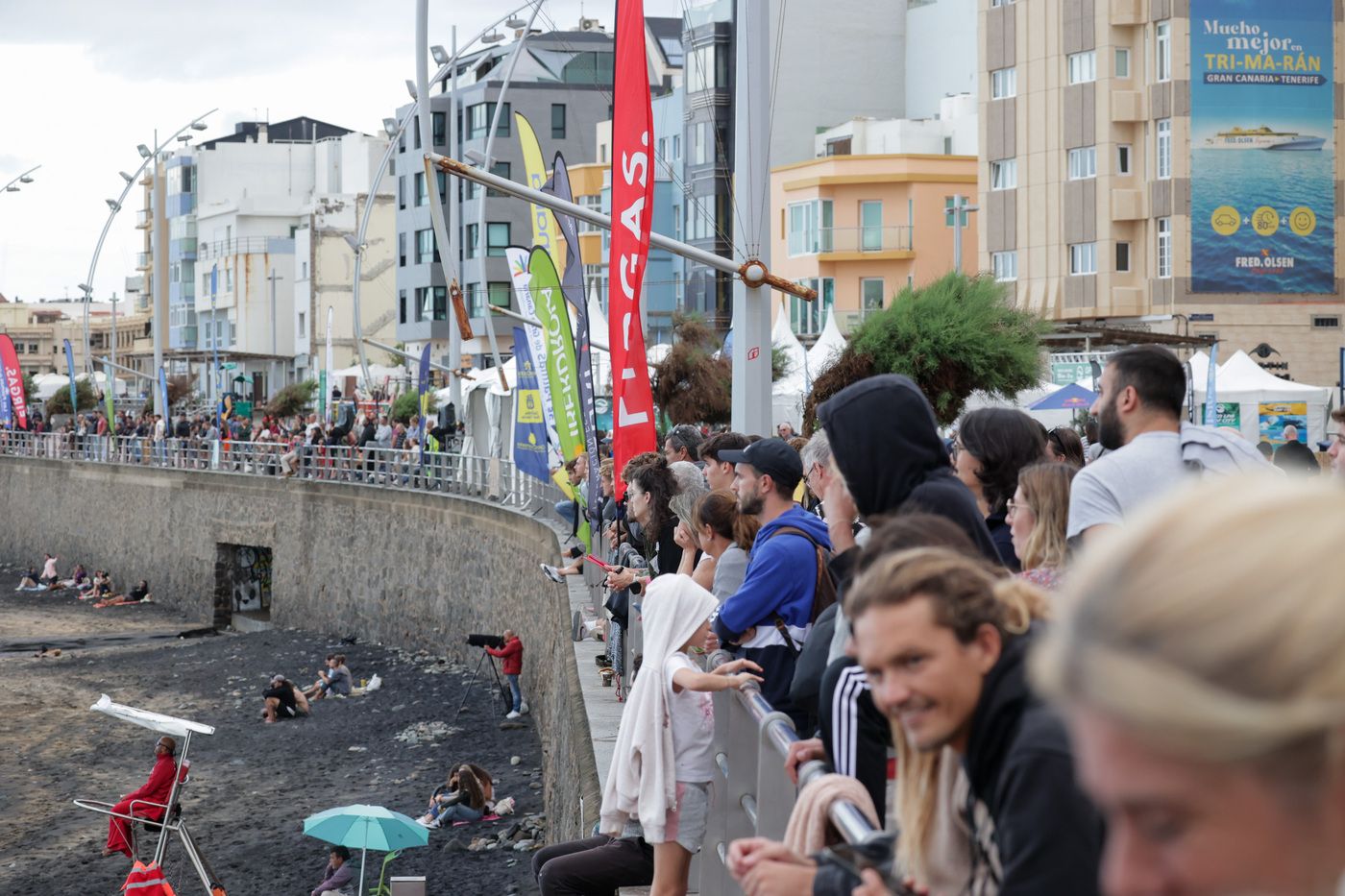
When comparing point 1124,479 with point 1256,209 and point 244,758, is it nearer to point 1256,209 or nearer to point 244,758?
point 244,758

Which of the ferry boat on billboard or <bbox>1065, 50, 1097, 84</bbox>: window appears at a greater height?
<bbox>1065, 50, 1097, 84</bbox>: window


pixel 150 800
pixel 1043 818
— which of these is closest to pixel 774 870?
pixel 1043 818

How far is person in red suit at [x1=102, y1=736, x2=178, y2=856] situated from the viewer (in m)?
18.0

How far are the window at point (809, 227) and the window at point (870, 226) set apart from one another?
101 centimetres

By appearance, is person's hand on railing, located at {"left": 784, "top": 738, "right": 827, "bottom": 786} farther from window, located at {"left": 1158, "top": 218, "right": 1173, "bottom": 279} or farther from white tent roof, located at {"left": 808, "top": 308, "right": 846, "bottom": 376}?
window, located at {"left": 1158, "top": 218, "right": 1173, "bottom": 279}

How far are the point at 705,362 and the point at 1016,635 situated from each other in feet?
82.1

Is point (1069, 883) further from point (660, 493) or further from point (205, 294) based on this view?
point (205, 294)

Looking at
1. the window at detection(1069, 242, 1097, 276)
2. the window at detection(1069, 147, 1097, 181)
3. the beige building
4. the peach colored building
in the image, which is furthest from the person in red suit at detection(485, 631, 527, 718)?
the peach colored building

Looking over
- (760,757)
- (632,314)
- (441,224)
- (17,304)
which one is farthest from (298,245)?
(760,757)

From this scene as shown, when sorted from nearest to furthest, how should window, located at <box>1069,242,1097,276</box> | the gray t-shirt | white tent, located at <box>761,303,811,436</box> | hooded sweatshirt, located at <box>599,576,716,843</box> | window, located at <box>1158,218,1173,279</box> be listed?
1. the gray t-shirt
2. hooded sweatshirt, located at <box>599,576,716,843</box>
3. white tent, located at <box>761,303,811,436</box>
4. window, located at <box>1158,218,1173,279</box>
5. window, located at <box>1069,242,1097,276</box>

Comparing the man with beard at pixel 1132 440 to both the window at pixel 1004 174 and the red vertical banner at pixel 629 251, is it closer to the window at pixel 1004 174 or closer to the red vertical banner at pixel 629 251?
the red vertical banner at pixel 629 251

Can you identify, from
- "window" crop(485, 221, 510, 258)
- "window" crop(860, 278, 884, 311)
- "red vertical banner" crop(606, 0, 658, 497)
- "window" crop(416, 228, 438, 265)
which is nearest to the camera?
"red vertical banner" crop(606, 0, 658, 497)

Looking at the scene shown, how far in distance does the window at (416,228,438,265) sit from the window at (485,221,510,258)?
3.99 m

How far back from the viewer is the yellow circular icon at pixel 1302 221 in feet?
137
